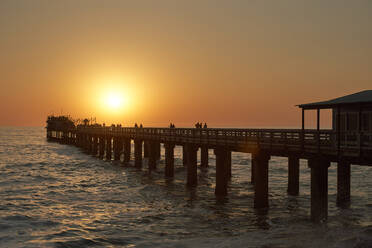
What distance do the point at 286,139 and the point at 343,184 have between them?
273 inches

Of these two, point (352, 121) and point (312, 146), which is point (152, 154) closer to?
point (312, 146)

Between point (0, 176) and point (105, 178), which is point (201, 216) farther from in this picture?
point (0, 176)

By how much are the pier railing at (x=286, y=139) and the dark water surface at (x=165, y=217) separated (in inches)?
137

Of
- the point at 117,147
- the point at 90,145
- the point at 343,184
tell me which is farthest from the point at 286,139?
Answer: the point at 90,145

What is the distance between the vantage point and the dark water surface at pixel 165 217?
15.2 meters

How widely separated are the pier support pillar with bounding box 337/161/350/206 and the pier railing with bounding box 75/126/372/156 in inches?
144

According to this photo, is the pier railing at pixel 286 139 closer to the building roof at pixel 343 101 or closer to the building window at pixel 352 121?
the building window at pixel 352 121

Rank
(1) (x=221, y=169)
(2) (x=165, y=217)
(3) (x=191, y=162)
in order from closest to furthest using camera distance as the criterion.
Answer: (2) (x=165, y=217) < (1) (x=221, y=169) < (3) (x=191, y=162)

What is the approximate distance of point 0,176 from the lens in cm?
3734

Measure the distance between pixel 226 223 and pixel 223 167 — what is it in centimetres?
668

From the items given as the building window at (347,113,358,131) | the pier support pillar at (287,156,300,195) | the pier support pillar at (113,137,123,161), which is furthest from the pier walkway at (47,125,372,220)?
the pier support pillar at (113,137,123,161)

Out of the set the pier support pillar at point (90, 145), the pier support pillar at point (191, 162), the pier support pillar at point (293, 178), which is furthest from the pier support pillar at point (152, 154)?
the pier support pillar at point (90, 145)

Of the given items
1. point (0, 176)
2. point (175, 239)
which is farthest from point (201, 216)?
point (0, 176)

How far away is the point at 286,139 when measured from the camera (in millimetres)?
18453
